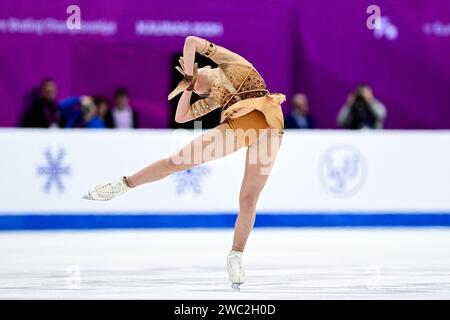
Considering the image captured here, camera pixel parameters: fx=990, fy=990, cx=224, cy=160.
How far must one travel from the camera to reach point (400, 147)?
11.9 meters

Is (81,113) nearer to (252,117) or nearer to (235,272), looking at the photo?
(252,117)

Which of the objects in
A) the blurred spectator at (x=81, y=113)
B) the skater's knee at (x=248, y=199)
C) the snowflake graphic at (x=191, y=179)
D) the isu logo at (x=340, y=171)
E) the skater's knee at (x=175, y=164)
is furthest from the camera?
the blurred spectator at (x=81, y=113)

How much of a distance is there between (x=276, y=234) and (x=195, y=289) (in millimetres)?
4968

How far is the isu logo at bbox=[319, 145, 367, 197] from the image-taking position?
11594 mm

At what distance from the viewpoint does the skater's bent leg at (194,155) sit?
623cm

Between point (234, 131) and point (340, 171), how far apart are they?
5431mm

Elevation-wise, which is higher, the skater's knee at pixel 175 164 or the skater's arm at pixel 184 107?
the skater's arm at pixel 184 107

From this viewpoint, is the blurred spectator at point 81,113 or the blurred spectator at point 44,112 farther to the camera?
the blurred spectator at point 81,113

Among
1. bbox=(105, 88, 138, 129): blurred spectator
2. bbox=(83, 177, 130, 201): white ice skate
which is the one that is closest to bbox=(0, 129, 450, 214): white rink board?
bbox=(105, 88, 138, 129): blurred spectator

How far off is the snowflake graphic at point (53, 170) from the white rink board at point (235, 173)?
0.03 m

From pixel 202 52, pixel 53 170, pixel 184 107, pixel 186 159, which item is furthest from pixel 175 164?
pixel 53 170

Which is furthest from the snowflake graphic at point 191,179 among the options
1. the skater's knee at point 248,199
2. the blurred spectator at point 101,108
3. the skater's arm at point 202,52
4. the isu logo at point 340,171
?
the skater's arm at point 202,52

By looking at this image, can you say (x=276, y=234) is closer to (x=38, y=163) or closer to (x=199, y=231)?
(x=199, y=231)

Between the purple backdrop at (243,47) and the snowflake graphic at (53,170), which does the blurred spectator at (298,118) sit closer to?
the purple backdrop at (243,47)
